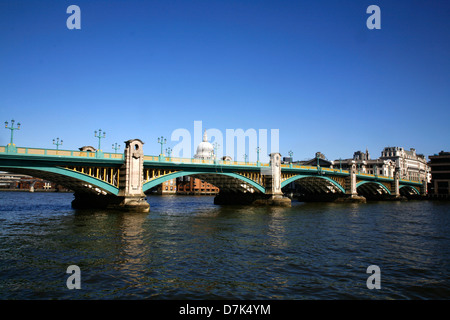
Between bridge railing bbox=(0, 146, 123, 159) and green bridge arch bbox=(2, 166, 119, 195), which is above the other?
bridge railing bbox=(0, 146, 123, 159)

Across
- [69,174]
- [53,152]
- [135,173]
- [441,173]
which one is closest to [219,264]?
[135,173]

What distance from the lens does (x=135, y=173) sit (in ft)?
164

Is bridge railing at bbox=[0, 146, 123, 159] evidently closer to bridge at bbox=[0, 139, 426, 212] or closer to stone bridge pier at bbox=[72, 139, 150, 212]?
bridge at bbox=[0, 139, 426, 212]

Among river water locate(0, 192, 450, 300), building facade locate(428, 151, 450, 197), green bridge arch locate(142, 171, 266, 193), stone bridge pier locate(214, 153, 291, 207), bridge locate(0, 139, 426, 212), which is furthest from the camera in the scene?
building facade locate(428, 151, 450, 197)

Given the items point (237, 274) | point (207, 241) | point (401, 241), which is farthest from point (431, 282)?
point (207, 241)

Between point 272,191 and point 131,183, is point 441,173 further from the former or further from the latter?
point 131,183

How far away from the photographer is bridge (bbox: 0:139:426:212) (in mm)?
44469

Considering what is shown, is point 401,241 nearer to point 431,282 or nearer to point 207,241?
point 431,282

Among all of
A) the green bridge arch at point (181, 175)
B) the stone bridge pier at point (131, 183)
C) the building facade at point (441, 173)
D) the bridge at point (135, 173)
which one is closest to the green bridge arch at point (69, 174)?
the bridge at point (135, 173)

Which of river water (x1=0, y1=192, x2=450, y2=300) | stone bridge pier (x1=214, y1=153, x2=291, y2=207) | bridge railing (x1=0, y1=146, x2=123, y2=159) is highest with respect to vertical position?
bridge railing (x1=0, y1=146, x2=123, y2=159)

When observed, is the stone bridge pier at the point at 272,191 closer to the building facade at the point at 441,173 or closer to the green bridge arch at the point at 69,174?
the green bridge arch at the point at 69,174

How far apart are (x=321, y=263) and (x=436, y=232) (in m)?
20.8

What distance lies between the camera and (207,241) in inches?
1019

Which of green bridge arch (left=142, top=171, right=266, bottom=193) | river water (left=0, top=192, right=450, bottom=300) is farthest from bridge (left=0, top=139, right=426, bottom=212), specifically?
river water (left=0, top=192, right=450, bottom=300)
